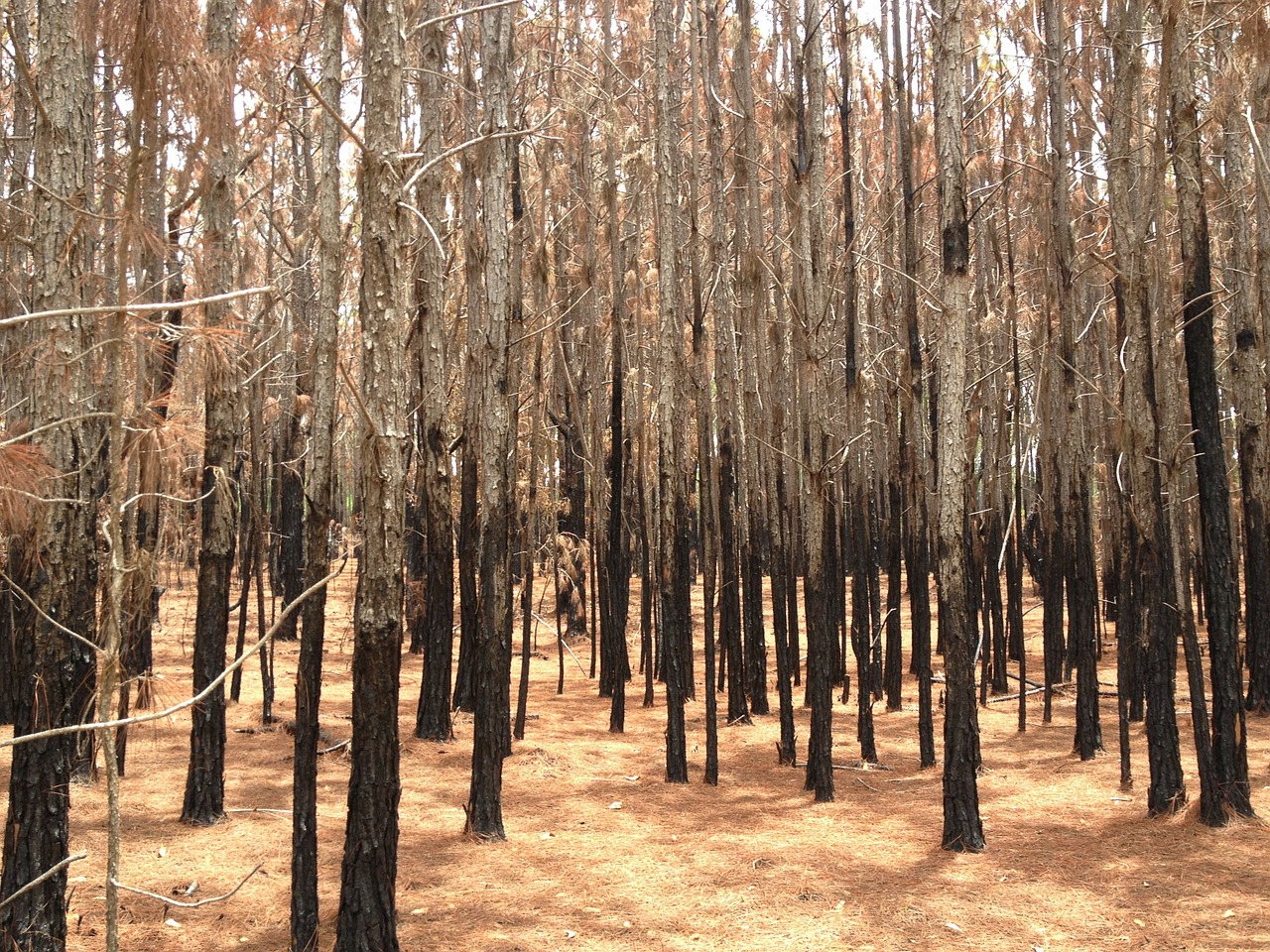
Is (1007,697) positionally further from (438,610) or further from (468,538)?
(468,538)

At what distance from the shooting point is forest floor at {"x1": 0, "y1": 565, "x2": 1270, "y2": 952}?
644 centimetres

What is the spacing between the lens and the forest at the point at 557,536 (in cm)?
545

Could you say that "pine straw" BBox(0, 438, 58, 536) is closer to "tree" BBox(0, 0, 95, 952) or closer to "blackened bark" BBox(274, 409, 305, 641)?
"tree" BBox(0, 0, 95, 952)

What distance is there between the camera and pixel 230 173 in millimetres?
8578

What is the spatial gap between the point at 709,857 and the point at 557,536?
27.0 ft

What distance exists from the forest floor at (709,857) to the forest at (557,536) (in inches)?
2.2

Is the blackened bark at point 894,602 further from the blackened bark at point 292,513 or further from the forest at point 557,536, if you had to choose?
the blackened bark at point 292,513

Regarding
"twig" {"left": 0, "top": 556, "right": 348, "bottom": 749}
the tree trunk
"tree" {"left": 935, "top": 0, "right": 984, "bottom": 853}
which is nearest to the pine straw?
"twig" {"left": 0, "top": 556, "right": 348, "bottom": 749}

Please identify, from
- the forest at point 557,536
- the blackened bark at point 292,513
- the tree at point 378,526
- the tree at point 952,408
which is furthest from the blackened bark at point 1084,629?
the blackened bark at point 292,513

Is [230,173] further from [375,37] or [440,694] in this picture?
[440,694]

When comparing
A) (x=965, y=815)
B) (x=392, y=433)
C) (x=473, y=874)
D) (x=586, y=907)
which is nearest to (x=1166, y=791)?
(x=965, y=815)

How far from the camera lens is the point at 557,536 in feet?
51.8

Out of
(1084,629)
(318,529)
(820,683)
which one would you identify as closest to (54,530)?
(318,529)

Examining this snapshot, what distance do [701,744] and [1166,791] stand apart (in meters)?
5.13
